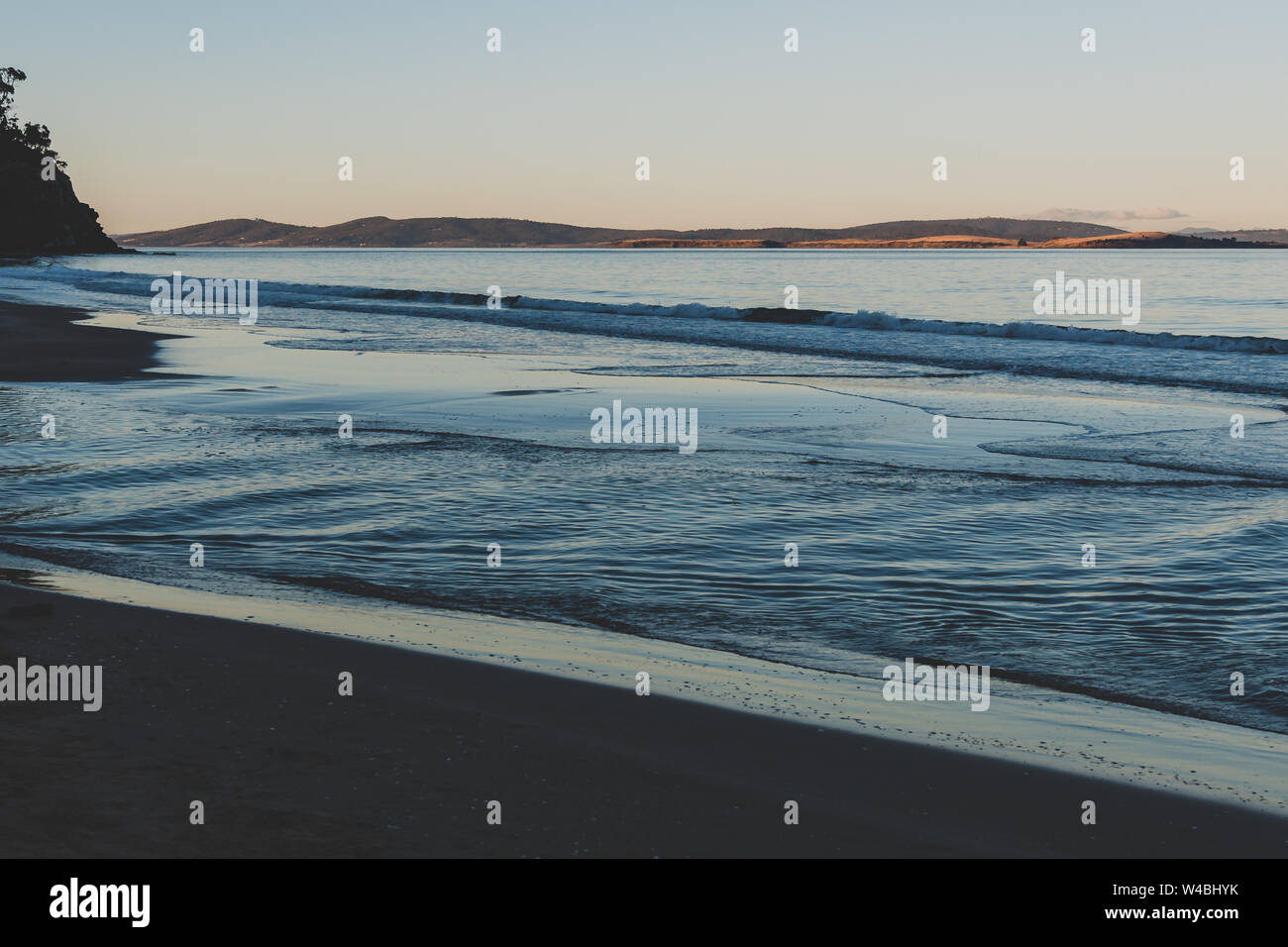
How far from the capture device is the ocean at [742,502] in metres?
6.70

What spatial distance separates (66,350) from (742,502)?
17738 millimetres

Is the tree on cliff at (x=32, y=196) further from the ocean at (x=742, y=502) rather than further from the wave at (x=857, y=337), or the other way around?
the ocean at (x=742, y=502)

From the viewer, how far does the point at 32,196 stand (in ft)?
454

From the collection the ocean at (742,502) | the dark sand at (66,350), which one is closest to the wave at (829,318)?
the ocean at (742,502)

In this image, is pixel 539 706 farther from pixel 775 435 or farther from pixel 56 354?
pixel 56 354

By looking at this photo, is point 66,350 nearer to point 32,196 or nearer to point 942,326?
point 942,326

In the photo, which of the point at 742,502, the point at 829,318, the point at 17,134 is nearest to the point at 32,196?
the point at 17,134

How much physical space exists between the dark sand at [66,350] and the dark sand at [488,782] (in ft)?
49.9

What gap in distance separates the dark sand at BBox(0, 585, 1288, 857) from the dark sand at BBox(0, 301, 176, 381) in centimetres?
1520

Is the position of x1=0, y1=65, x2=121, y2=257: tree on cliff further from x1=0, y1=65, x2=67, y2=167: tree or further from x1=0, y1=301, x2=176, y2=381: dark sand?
x1=0, y1=301, x2=176, y2=381: dark sand

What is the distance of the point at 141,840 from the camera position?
3684 mm

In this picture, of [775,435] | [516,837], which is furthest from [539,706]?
[775,435]

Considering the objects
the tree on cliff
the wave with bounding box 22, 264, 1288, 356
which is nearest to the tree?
the tree on cliff

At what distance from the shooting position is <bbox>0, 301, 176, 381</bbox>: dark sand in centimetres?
1920
